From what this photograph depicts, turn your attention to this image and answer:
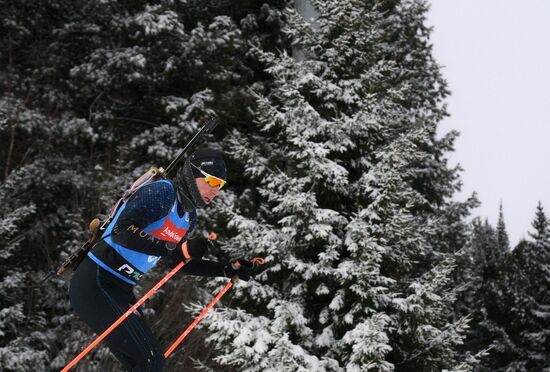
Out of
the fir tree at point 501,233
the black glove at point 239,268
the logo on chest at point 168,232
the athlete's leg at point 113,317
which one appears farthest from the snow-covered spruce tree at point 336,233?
the fir tree at point 501,233

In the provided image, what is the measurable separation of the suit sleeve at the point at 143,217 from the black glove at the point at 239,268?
0.74 metres

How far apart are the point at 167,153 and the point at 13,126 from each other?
3.58 m

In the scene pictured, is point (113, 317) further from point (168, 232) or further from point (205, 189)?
point (205, 189)

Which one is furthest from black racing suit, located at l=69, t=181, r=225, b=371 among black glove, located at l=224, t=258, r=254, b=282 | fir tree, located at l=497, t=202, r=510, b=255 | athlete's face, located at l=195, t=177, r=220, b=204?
fir tree, located at l=497, t=202, r=510, b=255

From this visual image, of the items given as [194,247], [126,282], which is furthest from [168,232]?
[126,282]

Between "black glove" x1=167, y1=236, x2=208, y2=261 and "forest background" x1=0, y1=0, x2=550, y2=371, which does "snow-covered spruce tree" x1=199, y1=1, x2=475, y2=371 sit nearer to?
"forest background" x1=0, y1=0, x2=550, y2=371

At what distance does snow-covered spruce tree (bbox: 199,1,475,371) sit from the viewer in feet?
24.2

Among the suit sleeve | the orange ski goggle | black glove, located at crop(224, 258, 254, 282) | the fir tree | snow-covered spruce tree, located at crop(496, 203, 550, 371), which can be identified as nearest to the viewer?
the suit sleeve

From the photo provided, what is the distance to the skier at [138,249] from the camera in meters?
3.83

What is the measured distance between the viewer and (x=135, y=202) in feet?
12.5

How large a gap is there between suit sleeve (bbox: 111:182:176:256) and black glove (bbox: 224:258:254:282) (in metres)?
0.74

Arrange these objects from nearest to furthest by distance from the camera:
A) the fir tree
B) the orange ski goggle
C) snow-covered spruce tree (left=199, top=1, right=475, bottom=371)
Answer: the orange ski goggle < snow-covered spruce tree (left=199, top=1, right=475, bottom=371) < the fir tree

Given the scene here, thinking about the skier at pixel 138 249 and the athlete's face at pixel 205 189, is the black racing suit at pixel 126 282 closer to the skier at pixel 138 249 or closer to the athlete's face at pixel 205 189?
the skier at pixel 138 249

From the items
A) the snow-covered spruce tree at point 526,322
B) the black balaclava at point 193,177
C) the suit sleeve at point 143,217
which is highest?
the snow-covered spruce tree at point 526,322
